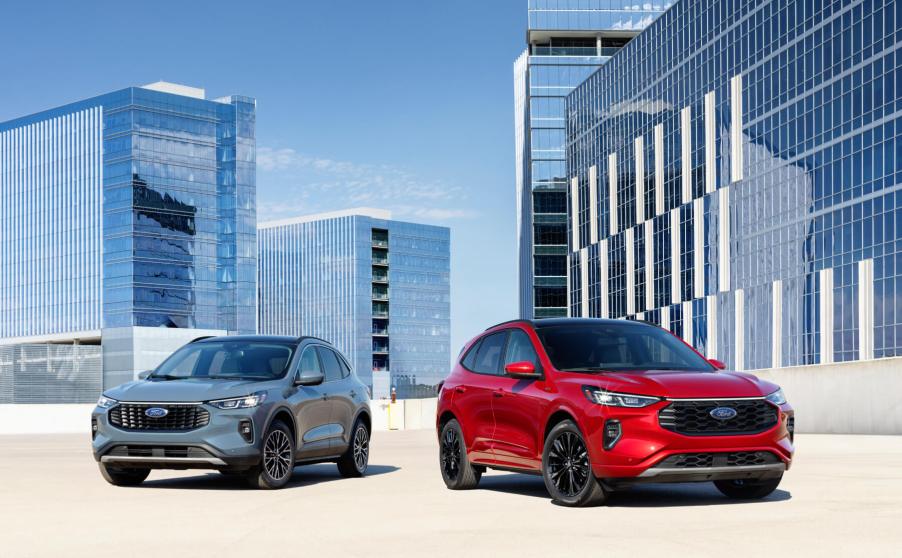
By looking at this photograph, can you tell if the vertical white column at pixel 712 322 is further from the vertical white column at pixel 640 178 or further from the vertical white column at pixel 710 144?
the vertical white column at pixel 640 178

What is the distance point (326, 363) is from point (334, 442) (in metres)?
0.97

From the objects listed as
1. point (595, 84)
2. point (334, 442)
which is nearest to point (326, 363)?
point (334, 442)

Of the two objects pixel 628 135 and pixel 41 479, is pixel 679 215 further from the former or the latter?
pixel 41 479

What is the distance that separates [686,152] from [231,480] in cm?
7900

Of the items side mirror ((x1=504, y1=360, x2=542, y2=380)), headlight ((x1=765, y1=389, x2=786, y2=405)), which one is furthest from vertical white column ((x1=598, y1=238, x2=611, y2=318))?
headlight ((x1=765, y1=389, x2=786, y2=405))

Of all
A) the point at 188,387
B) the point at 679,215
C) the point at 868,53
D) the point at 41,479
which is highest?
the point at 868,53

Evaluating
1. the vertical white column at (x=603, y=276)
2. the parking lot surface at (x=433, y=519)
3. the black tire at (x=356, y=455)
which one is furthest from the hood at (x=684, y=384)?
the vertical white column at (x=603, y=276)

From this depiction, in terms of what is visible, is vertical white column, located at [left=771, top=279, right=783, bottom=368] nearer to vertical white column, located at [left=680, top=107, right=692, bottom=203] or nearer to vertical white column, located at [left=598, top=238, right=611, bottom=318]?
vertical white column, located at [left=680, top=107, right=692, bottom=203]

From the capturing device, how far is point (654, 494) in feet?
41.4

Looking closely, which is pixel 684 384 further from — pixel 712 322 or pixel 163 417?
pixel 712 322

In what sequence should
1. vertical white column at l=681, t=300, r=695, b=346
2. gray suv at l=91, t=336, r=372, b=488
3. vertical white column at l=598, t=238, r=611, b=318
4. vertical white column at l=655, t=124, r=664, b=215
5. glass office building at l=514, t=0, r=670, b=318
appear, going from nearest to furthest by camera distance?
gray suv at l=91, t=336, r=372, b=488, vertical white column at l=681, t=300, r=695, b=346, vertical white column at l=655, t=124, r=664, b=215, vertical white column at l=598, t=238, r=611, b=318, glass office building at l=514, t=0, r=670, b=318

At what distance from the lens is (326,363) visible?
52.9 ft

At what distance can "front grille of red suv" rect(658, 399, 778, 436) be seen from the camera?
423 inches

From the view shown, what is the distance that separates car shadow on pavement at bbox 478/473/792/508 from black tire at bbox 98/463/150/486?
3855 mm
